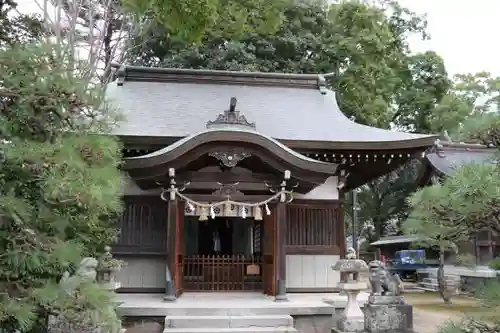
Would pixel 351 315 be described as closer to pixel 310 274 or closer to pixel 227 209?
pixel 310 274

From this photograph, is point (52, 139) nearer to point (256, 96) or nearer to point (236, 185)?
point (236, 185)

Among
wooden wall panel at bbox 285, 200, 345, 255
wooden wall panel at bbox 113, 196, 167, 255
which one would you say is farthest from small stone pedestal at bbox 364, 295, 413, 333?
wooden wall panel at bbox 113, 196, 167, 255

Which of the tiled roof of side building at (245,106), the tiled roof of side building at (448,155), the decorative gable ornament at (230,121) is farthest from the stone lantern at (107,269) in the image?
the tiled roof of side building at (448,155)

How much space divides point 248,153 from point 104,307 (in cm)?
576

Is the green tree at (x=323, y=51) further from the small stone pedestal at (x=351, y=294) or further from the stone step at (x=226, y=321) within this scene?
the stone step at (x=226, y=321)

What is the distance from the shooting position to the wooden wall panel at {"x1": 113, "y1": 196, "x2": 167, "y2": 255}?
8906mm

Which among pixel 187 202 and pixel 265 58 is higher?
pixel 265 58

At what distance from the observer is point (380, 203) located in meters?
24.8

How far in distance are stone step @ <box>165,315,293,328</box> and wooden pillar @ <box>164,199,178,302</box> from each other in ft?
2.56

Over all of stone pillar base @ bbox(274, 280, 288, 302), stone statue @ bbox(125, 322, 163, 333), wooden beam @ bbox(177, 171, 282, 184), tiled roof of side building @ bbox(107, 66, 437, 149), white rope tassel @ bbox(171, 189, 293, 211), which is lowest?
stone statue @ bbox(125, 322, 163, 333)

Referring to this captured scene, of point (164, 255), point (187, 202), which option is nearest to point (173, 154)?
point (187, 202)

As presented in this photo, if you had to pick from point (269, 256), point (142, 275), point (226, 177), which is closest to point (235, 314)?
point (269, 256)

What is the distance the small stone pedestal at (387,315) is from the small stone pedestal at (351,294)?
25 cm

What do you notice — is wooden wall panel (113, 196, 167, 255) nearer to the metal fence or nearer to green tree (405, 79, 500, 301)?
the metal fence
